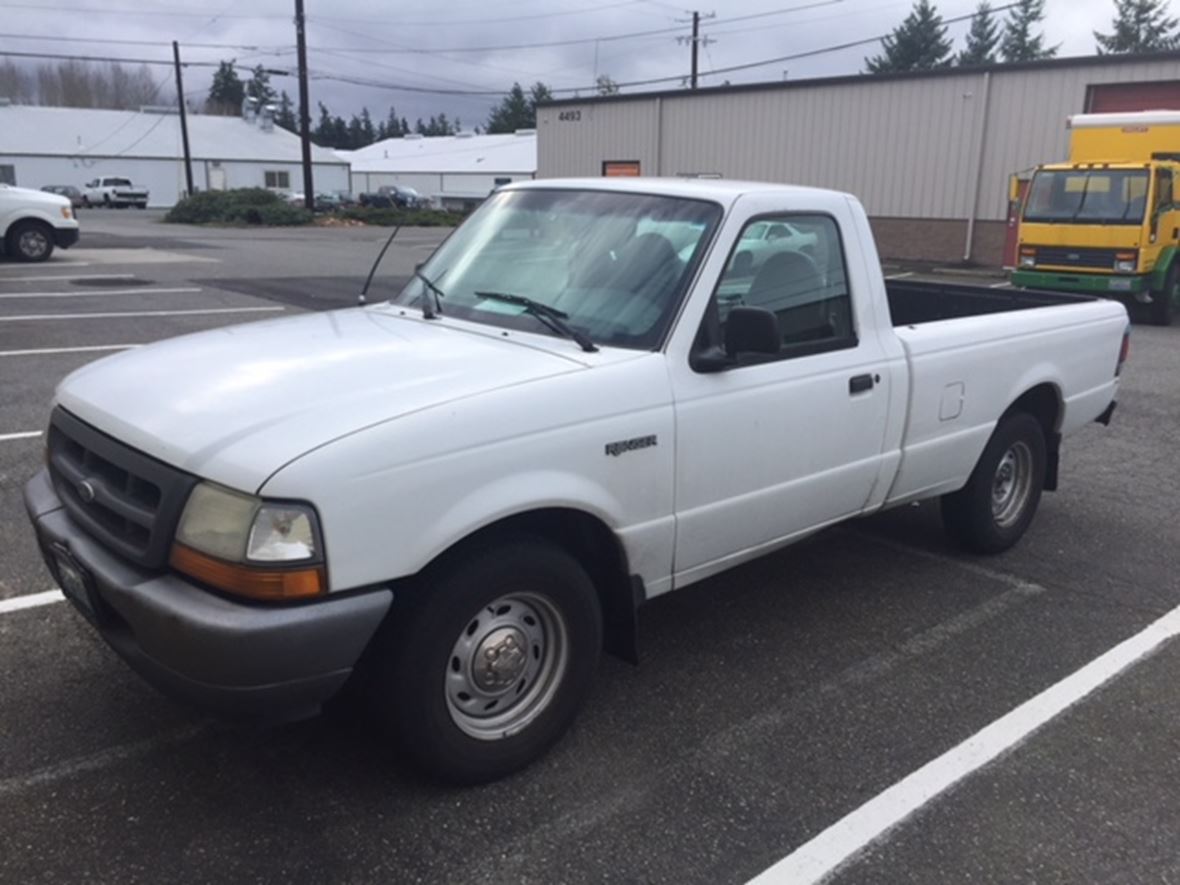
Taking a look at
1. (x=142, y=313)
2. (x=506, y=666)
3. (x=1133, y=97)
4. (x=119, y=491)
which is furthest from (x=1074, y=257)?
(x=119, y=491)

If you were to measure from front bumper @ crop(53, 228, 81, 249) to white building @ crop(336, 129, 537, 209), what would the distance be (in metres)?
57.7

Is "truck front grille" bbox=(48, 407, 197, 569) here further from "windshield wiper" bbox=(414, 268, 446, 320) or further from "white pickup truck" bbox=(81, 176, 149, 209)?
"white pickup truck" bbox=(81, 176, 149, 209)

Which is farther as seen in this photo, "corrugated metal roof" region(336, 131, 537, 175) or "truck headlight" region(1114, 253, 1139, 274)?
"corrugated metal roof" region(336, 131, 537, 175)

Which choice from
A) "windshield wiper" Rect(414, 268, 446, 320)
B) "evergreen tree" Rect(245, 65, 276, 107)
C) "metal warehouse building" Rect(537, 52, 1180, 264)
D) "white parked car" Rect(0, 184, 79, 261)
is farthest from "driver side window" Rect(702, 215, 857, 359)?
"evergreen tree" Rect(245, 65, 276, 107)

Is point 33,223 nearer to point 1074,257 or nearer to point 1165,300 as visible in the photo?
point 1074,257

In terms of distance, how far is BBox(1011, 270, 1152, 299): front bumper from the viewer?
51.0 feet

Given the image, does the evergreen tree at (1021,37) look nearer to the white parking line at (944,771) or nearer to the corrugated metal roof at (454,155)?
the corrugated metal roof at (454,155)

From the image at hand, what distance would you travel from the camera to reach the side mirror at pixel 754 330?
347 cm

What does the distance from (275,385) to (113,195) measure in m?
65.3

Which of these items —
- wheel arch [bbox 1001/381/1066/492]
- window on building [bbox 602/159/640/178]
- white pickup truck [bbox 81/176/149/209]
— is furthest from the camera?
white pickup truck [bbox 81/176/149/209]

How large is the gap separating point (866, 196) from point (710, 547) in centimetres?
2616

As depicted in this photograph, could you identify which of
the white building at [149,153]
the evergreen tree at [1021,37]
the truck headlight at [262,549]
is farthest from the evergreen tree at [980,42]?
the truck headlight at [262,549]

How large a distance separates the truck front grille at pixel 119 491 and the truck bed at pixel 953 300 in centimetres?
432

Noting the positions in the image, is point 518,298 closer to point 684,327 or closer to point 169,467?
point 684,327
